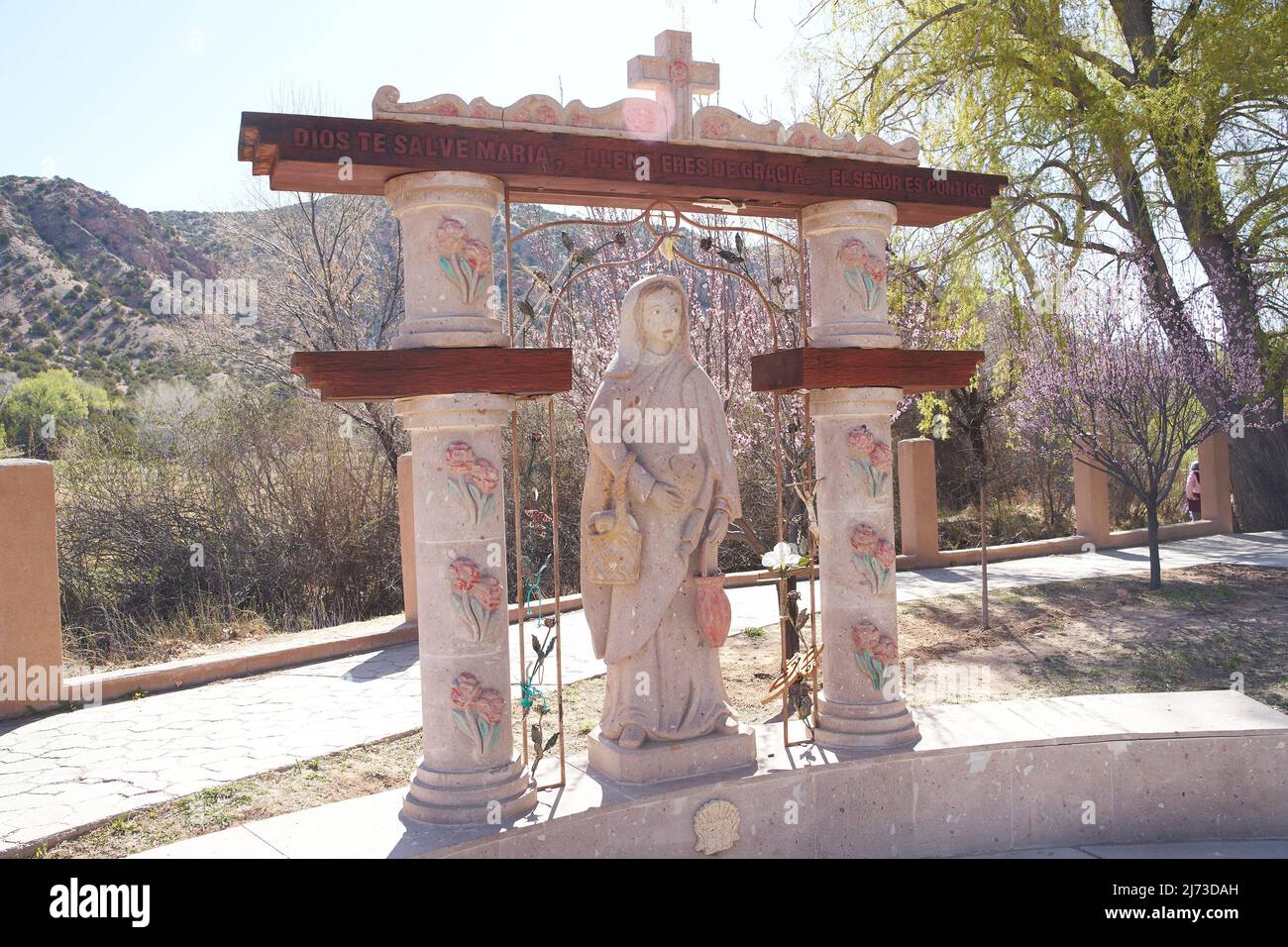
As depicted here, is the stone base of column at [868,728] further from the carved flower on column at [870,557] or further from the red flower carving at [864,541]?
the red flower carving at [864,541]

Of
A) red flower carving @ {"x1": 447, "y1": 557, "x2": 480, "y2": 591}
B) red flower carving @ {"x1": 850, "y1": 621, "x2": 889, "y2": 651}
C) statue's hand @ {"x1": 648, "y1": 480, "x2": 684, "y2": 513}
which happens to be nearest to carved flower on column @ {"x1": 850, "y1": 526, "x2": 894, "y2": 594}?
red flower carving @ {"x1": 850, "y1": 621, "x2": 889, "y2": 651}

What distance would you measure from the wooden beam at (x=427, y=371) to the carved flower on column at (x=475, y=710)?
3.71 feet

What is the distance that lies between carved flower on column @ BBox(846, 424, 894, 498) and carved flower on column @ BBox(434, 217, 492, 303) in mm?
1917

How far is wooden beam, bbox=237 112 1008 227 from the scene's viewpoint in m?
3.78

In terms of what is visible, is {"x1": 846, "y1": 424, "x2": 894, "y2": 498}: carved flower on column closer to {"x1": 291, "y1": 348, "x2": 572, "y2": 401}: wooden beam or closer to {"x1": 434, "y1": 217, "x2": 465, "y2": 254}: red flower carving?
{"x1": 291, "y1": 348, "x2": 572, "y2": 401}: wooden beam

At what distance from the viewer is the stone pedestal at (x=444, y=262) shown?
4.00 metres

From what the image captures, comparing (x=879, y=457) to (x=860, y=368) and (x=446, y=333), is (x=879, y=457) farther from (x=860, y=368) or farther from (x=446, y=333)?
(x=446, y=333)

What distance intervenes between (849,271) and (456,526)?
2.25 m

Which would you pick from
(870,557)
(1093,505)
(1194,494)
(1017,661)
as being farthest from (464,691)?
(1194,494)
